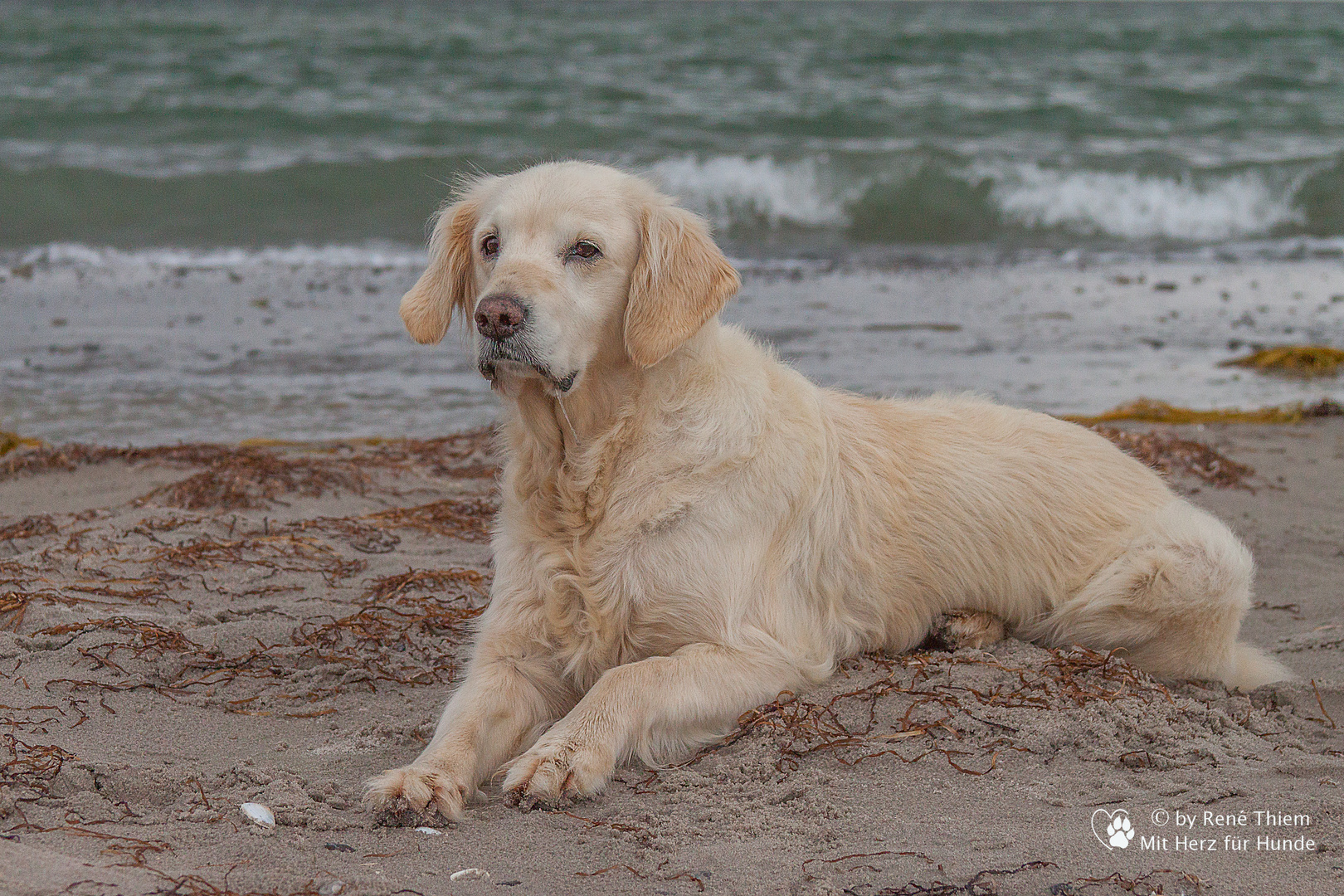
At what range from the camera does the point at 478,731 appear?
3.28 m

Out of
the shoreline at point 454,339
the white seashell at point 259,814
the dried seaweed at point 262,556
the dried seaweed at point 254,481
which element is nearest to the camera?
the white seashell at point 259,814

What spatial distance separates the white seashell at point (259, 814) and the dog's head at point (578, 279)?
1301mm

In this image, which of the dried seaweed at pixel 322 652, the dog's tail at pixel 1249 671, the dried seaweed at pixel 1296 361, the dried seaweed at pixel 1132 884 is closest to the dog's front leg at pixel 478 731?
the dried seaweed at pixel 322 652

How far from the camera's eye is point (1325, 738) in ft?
11.4

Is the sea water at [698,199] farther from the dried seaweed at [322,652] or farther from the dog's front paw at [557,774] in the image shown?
the dog's front paw at [557,774]

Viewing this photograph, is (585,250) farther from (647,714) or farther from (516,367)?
(647,714)

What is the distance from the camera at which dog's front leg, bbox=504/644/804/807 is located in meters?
3.09

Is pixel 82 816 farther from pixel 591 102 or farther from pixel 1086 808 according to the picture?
pixel 591 102

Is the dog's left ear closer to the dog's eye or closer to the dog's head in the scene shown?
the dog's head

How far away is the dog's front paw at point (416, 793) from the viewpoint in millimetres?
2896

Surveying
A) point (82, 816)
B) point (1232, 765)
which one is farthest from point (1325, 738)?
point (82, 816)

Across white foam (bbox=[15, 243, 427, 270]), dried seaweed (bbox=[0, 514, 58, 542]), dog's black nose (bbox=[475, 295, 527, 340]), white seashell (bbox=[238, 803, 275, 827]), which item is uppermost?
dog's black nose (bbox=[475, 295, 527, 340])

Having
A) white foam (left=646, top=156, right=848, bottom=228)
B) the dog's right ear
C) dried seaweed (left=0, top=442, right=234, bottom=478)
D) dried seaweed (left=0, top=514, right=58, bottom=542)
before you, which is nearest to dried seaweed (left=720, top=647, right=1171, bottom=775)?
the dog's right ear

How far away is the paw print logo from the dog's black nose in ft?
6.22
